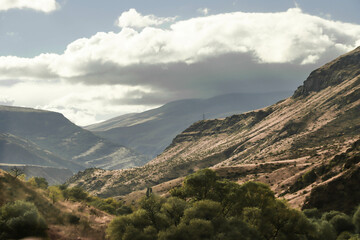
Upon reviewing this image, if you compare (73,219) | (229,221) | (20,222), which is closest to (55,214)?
(73,219)

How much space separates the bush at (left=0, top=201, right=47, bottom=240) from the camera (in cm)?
4200

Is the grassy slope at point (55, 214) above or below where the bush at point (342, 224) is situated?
above

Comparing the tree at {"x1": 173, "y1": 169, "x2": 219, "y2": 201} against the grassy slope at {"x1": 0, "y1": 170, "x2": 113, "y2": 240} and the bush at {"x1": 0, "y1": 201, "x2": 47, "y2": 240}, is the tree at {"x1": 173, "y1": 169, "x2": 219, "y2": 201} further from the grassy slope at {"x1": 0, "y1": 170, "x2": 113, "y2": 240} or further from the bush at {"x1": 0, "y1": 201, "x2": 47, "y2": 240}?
the bush at {"x1": 0, "y1": 201, "x2": 47, "y2": 240}

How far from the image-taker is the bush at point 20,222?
1654 inches

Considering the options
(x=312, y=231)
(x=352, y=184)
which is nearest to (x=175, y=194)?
(x=312, y=231)

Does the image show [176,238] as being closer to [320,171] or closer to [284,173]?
[320,171]

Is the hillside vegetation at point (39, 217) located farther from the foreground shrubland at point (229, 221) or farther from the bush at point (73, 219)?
the foreground shrubland at point (229, 221)

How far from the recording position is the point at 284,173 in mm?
131375

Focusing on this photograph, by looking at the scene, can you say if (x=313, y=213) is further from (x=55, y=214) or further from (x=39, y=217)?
(x=39, y=217)

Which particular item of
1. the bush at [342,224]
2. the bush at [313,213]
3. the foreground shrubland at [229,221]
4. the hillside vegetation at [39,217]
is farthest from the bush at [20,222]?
the bush at [313,213]

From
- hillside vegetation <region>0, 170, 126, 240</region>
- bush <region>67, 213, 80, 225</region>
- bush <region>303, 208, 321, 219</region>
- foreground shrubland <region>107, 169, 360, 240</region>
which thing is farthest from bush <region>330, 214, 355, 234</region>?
bush <region>67, 213, 80, 225</region>

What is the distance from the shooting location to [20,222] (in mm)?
42281

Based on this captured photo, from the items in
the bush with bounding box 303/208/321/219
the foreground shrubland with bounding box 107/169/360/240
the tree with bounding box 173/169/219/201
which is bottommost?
the bush with bounding box 303/208/321/219

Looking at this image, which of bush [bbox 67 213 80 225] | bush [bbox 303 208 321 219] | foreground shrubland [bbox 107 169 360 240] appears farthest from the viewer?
bush [bbox 303 208 321 219]
